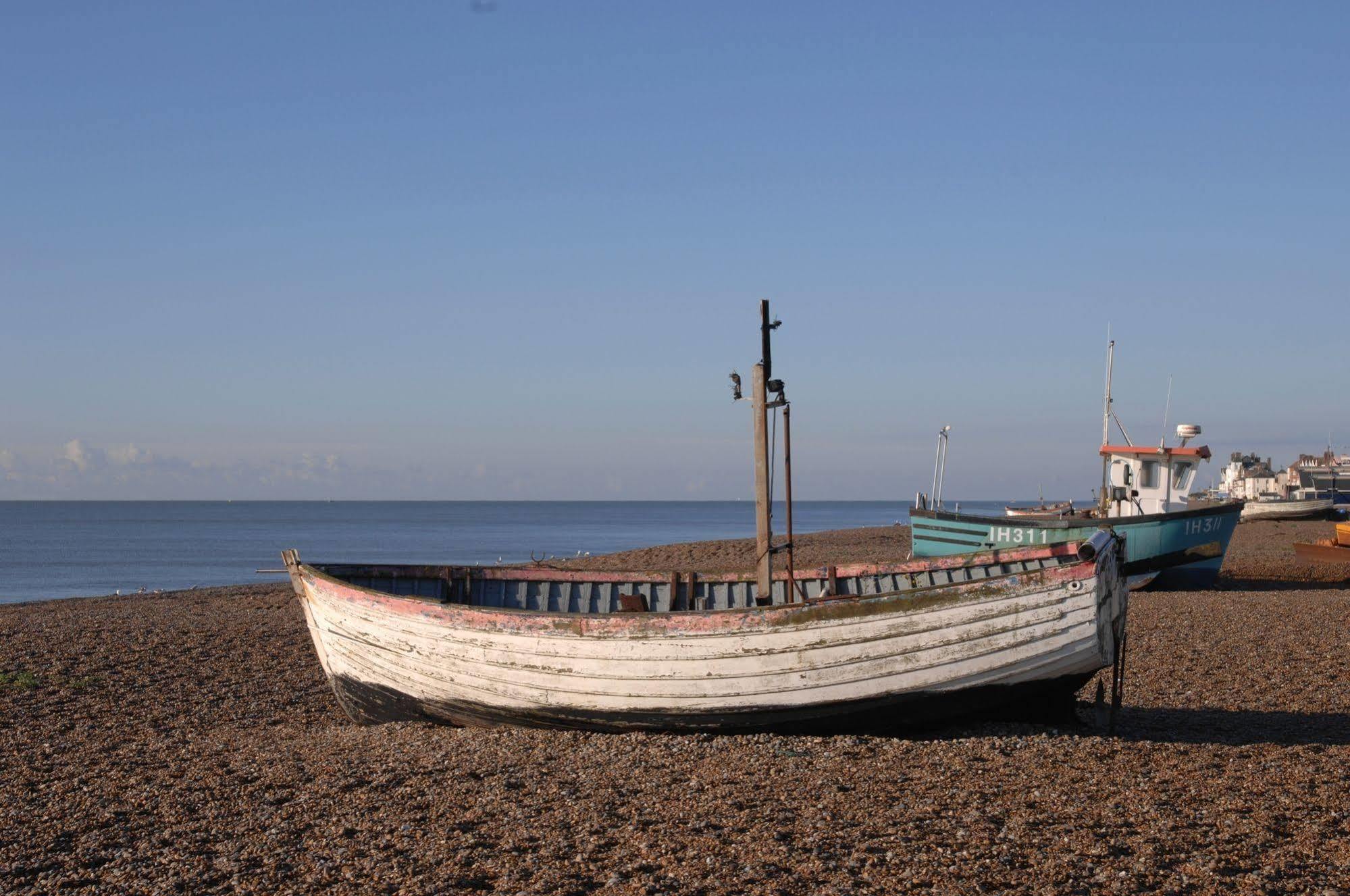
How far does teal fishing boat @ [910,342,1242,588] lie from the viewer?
77.0ft

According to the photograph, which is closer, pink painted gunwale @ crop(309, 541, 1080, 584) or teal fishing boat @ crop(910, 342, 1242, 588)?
pink painted gunwale @ crop(309, 541, 1080, 584)

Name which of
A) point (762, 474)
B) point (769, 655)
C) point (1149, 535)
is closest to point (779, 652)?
point (769, 655)

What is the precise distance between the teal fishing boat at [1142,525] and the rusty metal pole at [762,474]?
472 inches

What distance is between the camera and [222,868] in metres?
6.80

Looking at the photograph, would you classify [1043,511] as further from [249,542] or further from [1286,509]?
[249,542]

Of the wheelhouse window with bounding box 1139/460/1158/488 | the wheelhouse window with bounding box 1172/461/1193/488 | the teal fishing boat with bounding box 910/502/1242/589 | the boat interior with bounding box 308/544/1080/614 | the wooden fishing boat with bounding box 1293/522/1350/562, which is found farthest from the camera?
the wooden fishing boat with bounding box 1293/522/1350/562

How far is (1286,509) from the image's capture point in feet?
196

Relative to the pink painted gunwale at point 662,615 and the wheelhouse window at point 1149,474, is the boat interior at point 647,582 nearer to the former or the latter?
the pink painted gunwale at point 662,615

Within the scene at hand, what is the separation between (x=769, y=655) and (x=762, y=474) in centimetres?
195

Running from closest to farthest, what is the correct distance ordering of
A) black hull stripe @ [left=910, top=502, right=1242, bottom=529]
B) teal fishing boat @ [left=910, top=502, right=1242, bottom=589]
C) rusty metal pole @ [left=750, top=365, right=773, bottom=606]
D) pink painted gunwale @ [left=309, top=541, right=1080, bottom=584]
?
rusty metal pole @ [left=750, top=365, right=773, bottom=606], pink painted gunwale @ [left=309, top=541, right=1080, bottom=584], black hull stripe @ [left=910, top=502, right=1242, bottom=529], teal fishing boat @ [left=910, top=502, right=1242, bottom=589]

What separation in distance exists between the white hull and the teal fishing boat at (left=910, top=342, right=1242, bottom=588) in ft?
42.6

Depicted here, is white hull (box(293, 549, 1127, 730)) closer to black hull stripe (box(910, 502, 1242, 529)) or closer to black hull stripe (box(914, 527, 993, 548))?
black hull stripe (box(910, 502, 1242, 529))

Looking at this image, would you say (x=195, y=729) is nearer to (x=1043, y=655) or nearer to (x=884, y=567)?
(x=884, y=567)

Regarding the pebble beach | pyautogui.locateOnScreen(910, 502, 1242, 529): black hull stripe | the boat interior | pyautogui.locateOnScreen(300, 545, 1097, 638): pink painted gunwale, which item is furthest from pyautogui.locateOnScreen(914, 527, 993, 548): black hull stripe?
pyautogui.locateOnScreen(300, 545, 1097, 638): pink painted gunwale
